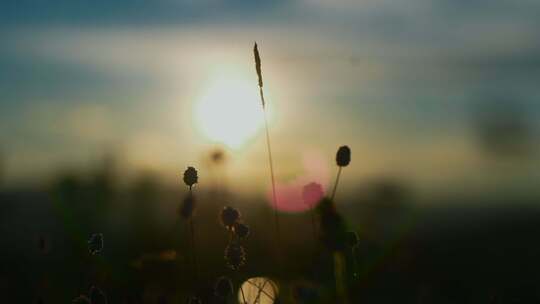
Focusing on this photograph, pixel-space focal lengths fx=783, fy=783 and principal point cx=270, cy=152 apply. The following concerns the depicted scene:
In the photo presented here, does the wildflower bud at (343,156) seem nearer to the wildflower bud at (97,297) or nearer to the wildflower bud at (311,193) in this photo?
the wildflower bud at (311,193)

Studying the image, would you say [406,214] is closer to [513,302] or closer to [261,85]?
[513,302]

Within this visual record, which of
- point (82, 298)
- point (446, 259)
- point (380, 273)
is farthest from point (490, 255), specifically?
point (82, 298)

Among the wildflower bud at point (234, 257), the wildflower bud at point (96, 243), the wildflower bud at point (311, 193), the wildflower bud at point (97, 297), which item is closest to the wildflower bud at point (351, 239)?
the wildflower bud at point (311, 193)

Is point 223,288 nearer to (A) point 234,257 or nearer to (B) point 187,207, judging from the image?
(A) point 234,257

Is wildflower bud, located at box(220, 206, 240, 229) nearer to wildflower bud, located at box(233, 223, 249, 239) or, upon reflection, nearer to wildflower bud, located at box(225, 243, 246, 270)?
wildflower bud, located at box(233, 223, 249, 239)

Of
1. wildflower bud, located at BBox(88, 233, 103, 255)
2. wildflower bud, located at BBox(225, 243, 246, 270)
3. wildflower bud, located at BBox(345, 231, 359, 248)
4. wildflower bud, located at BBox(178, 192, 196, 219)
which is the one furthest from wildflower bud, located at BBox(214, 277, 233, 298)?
wildflower bud, located at BBox(88, 233, 103, 255)
